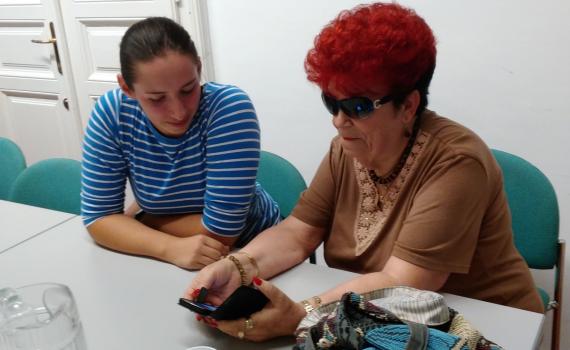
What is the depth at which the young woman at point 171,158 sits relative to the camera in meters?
1.26

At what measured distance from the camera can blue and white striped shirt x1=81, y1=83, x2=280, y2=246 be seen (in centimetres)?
134

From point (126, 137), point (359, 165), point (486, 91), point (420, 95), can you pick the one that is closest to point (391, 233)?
point (359, 165)

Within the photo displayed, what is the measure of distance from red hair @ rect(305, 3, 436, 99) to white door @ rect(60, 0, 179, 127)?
1817mm

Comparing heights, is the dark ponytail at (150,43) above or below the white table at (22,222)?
above

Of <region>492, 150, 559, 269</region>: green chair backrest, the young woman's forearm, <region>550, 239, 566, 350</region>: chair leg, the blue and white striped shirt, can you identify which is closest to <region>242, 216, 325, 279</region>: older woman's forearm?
the blue and white striped shirt

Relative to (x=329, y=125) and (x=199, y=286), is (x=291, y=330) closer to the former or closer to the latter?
(x=199, y=286)

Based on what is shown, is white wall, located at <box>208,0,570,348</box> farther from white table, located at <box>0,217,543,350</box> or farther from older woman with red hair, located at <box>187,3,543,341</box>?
white table, located at <box>0,217,543,350</box>

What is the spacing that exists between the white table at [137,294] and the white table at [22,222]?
5 cm

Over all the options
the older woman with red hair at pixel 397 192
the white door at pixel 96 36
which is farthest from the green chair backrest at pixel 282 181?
the white door at pixel 96 36

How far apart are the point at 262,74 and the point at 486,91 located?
103cm

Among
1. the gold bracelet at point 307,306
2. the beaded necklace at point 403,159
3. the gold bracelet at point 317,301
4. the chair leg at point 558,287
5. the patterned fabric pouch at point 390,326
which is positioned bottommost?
the chair leg at point 558,287

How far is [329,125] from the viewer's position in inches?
94.5

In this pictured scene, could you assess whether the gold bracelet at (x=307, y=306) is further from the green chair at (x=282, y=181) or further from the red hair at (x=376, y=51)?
the green chair at (x=282, y=181)

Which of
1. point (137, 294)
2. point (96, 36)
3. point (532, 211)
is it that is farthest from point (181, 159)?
point (96, 36)
